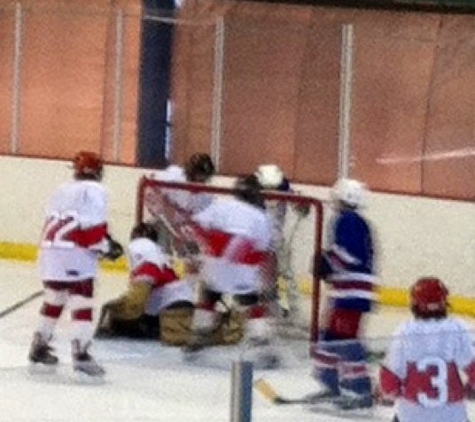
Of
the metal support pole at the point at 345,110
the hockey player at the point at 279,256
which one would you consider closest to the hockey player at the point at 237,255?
the hockey player at the point at 279,256

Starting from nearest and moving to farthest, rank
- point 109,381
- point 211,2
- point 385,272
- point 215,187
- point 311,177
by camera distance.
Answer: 1. point 109,381
2. point 215,187
3. point 385,272
4. point 311,177
5. point 211,2

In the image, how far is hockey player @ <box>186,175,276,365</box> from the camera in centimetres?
1150

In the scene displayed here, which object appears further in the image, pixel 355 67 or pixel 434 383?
pixel 355 67

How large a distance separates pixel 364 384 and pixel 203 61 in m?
8.29

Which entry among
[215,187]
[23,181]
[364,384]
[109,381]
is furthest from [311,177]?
[364,384]

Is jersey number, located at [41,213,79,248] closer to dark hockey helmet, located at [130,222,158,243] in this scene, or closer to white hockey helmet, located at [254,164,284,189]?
dark hockey helmet, located at [130,222,158,243]

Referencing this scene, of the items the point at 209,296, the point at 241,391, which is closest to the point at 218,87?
the point at 209,296

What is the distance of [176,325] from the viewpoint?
1206 centimetres

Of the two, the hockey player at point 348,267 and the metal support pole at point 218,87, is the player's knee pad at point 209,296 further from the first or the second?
the metal support pole at point 218,87

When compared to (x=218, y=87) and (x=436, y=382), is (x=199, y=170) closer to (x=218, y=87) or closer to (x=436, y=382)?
(x=218, y=87)

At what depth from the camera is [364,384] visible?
7961 millimetres

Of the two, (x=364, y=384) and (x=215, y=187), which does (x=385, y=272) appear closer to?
(x=215, y=187)

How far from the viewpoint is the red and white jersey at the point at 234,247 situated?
37.8ft

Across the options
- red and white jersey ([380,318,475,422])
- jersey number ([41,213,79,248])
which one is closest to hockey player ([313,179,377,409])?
jersey number ([41,213,79,248])
